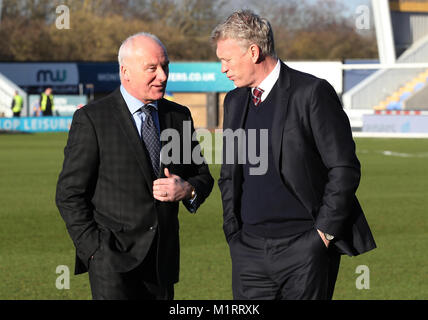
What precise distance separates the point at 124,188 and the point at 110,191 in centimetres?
8

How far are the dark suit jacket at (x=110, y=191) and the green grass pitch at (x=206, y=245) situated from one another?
118 inches

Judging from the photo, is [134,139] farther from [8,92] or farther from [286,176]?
[8,92]

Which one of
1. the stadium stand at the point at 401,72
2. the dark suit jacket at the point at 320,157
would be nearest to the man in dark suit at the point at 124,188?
the dark suit jacket at the point at 320,157

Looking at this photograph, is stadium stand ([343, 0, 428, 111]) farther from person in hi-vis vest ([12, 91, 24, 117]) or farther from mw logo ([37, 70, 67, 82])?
person in hi-vis vest ([12, 91, 24, 117])

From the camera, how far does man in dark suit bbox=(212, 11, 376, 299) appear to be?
445cm

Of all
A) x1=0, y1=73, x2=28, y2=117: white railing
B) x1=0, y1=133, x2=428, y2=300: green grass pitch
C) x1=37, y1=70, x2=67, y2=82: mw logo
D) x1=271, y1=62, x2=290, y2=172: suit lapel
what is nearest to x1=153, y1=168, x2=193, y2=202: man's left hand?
x1=271, y1=62, x2=290, y2=172: suit lapel

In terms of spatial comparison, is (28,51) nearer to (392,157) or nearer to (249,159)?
(392,157)

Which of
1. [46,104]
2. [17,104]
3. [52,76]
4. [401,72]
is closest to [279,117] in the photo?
[46,104]

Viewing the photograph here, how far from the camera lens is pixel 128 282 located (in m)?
4.76

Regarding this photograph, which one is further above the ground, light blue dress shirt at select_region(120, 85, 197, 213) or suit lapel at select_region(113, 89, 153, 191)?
light blue dress shirt at select_region(120, 85, 197, 213)

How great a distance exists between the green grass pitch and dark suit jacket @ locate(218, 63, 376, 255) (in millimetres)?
3235

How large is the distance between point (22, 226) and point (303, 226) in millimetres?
7972

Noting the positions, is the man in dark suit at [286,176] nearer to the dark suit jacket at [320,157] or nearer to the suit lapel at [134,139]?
the dark suit jacket at [320,157]

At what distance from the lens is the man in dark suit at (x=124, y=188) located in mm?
4664
